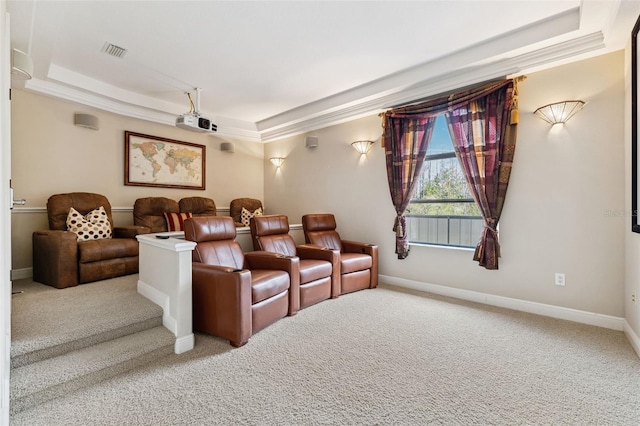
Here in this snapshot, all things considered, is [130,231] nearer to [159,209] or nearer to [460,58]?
[159,209]

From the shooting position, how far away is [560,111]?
9.68 ft

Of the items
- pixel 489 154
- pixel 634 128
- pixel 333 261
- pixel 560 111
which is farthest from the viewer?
pixel 333 261

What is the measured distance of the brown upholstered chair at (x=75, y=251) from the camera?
10.6ft

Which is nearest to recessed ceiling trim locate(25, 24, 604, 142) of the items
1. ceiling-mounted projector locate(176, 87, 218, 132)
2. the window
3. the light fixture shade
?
the window

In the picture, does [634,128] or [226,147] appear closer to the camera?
[634,128]

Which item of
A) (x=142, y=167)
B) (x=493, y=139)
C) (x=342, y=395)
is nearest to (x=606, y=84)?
(x=493, y=139)

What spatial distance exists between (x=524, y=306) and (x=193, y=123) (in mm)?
4660

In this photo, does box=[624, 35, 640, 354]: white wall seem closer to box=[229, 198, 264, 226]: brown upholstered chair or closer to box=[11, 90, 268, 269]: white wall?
box=[229, 198, 264, 226]: brown upholstered chair

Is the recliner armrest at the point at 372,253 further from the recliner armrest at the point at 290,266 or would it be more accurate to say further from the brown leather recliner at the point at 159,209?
the brown leather recliner at the point at 159,209

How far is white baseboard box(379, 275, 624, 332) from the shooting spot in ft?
9.25

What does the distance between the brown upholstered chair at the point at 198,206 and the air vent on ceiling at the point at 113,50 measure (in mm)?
2338

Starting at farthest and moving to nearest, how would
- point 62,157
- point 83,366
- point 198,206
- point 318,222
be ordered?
point 198,206
point 318,222
point 62,157
point 83,366

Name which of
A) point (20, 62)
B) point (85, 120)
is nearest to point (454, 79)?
point (20, 62)

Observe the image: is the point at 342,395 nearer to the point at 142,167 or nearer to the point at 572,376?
the point at 572,376
